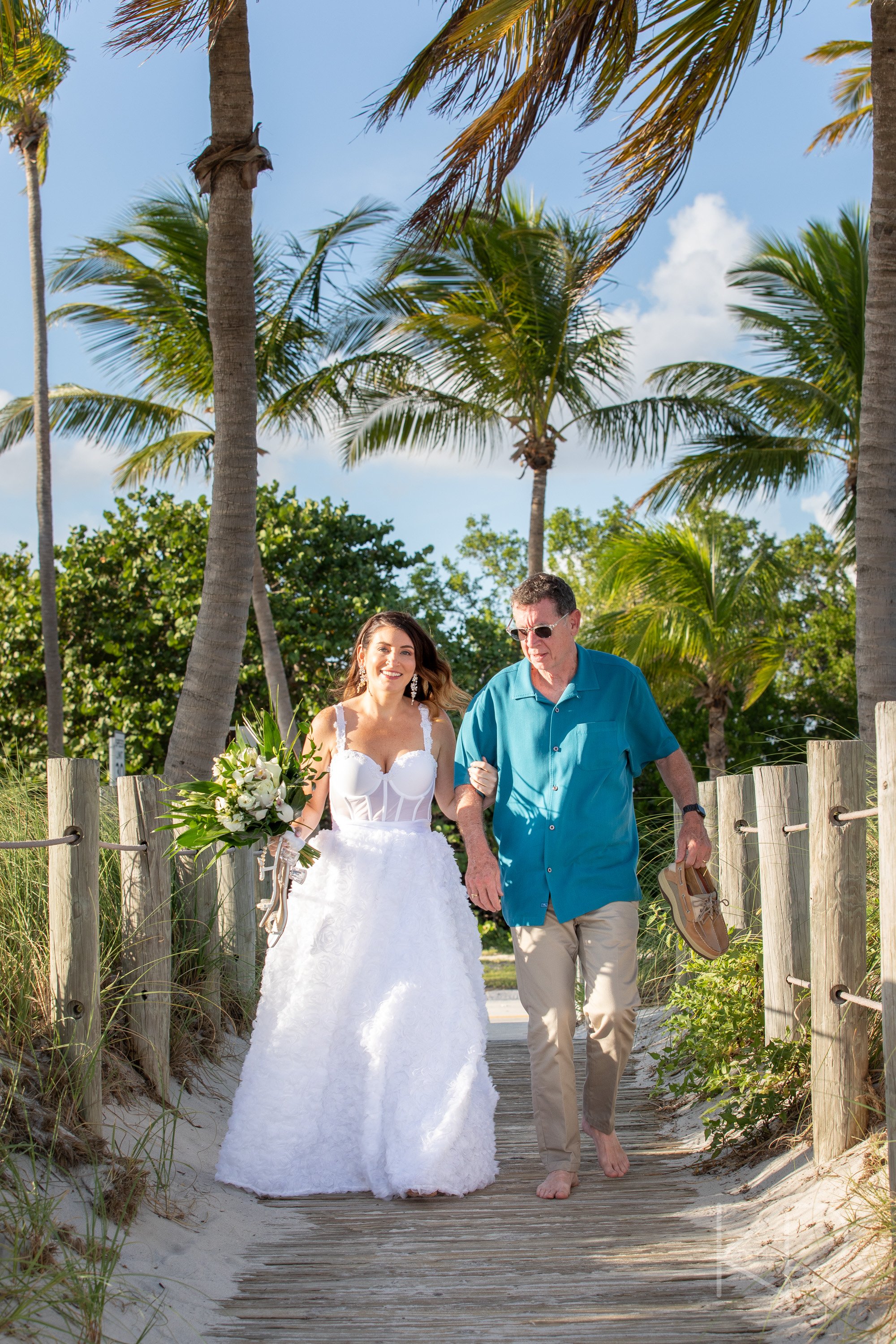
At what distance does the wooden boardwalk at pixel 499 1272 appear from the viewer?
300 centimetres

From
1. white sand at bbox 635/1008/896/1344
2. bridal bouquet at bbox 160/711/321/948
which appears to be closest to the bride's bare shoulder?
bridal bouquet at bbox 160/711/321/948

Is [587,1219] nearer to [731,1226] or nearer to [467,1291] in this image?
[731,1226]

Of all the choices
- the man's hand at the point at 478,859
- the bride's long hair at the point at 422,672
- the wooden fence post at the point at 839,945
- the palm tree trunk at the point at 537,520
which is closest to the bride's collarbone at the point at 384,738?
the bride's long hair at the point at 422,672

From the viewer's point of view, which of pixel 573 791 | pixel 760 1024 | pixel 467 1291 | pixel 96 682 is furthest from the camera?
pixel 96 682

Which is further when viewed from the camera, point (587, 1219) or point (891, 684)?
point (891, 684)

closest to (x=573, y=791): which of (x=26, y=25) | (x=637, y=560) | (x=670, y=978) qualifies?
(x=670, y=978)

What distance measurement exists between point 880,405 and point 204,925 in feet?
16.4

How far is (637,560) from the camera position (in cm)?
1814

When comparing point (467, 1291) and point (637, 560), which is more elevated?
point (637, 560)

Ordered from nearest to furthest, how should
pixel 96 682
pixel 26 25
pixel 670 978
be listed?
pixel 26 25 → pixel 670 978 → pixel 96 682

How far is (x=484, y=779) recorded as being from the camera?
4473 mm

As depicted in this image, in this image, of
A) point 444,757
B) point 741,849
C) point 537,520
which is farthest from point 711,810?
point 537,520

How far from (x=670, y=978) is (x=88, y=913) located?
468cm

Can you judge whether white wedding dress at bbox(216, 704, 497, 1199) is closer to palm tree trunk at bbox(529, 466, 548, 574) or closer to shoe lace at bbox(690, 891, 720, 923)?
shoe lace at bbox(690, 891, 720, 923)
